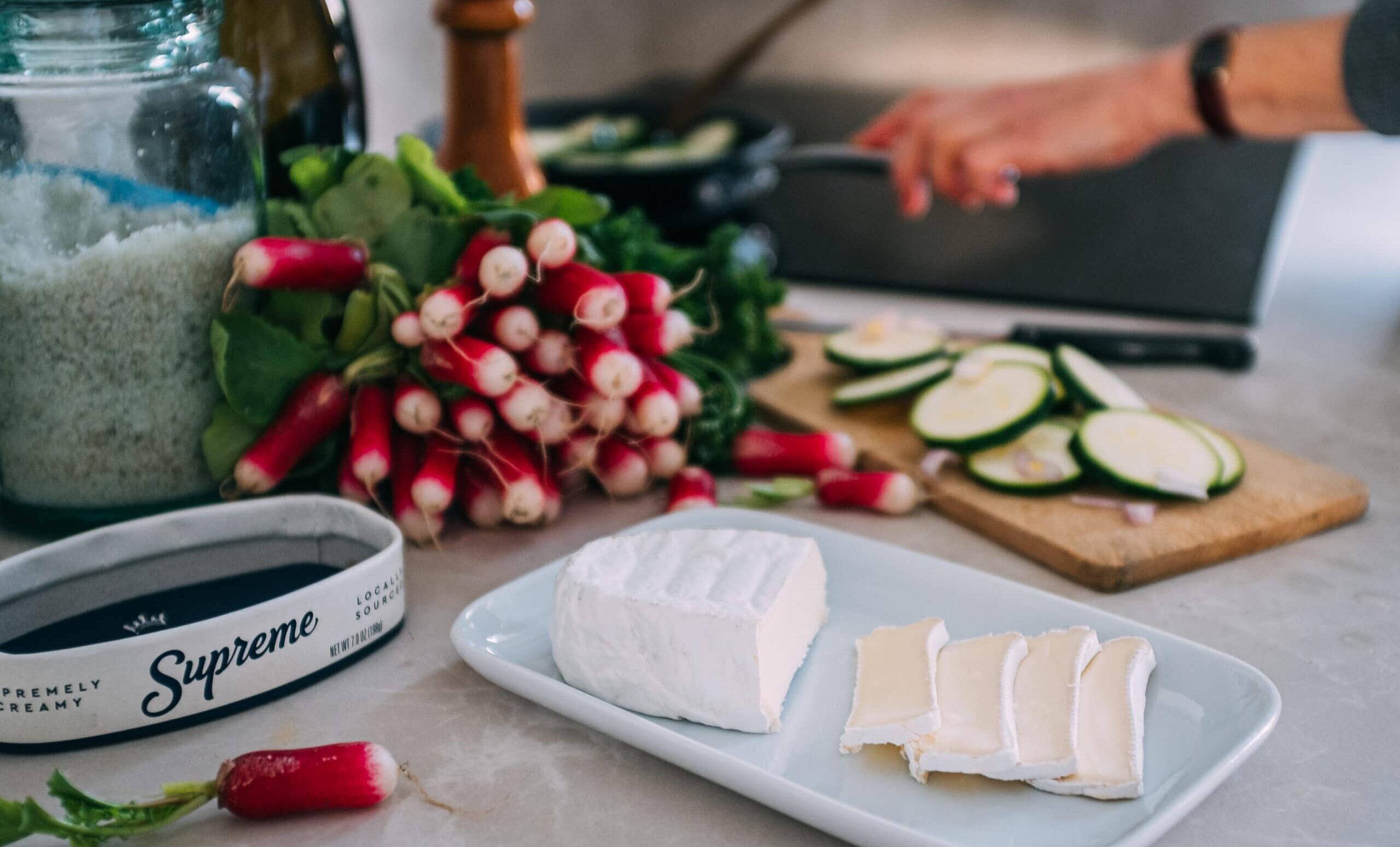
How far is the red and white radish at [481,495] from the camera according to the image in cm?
120

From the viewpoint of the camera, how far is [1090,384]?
1.42 meters

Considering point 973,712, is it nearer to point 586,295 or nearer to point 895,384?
point 586,295

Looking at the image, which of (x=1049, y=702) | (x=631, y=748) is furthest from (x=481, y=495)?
(x=1049, y=702)

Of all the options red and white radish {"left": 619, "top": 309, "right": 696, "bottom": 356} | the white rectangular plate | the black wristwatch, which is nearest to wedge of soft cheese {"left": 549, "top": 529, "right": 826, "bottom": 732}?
the white rectangular plate

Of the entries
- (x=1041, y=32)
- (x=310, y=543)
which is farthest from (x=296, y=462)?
(x=1041, y=32)

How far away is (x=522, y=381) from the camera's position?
114 cm

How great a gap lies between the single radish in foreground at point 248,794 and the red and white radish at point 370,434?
39 centimetres

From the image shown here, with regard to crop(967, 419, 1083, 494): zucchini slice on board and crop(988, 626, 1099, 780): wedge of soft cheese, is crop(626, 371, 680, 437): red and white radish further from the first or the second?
crop(988, 626, 1099, 780): wedge of soft cheese

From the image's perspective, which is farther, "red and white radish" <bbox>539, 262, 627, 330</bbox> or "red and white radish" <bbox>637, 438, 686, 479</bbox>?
"red and white radish" <bbox>637, 438, 686, 479</bbox>

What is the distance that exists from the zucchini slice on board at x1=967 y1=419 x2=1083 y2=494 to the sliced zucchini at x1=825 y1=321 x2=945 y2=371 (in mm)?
246

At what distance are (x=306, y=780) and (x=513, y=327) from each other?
535 millimetres

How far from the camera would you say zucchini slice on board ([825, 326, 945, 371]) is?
1559 mm

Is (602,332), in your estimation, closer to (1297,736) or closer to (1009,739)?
(1009,739)

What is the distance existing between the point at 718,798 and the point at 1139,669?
13.8 inches
